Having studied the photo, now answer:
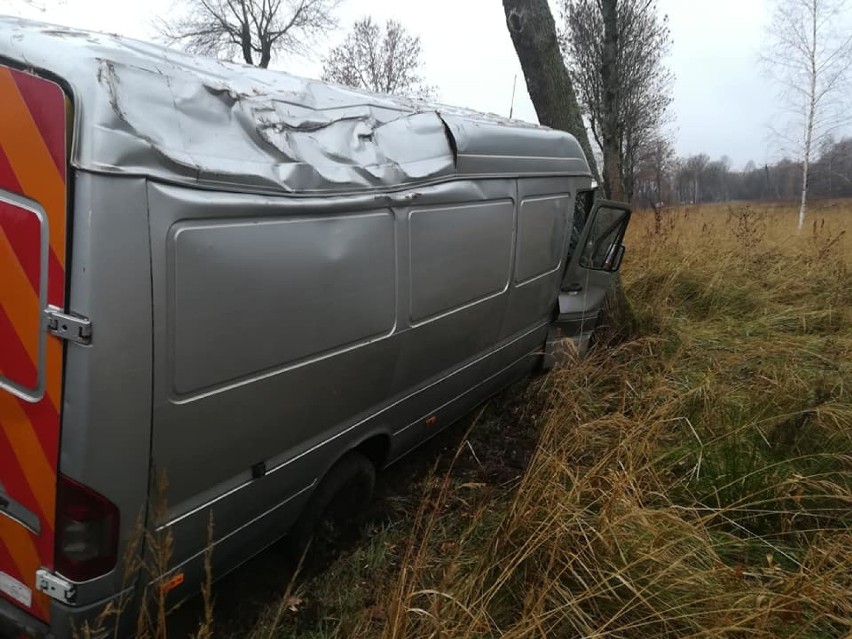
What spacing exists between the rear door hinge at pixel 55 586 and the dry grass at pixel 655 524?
976 millimetres

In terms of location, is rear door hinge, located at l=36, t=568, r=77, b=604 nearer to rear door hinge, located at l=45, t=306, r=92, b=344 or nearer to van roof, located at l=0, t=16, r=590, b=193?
rear door hinge, located at l=45, t=306, r=92, b=344

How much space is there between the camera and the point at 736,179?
46.7 meters

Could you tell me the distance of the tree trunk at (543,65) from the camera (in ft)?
19.1

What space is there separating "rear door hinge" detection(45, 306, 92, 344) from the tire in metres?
1.43

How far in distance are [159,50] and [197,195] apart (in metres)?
0.72

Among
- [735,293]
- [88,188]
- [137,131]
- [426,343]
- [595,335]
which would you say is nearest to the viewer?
[88,188]

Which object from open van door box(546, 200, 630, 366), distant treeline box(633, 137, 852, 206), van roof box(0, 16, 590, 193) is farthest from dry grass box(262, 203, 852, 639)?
distant treeline box(633, 137, 852, 206)

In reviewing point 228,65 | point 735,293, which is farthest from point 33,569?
point 735,293

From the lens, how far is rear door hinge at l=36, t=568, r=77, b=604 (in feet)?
5.66

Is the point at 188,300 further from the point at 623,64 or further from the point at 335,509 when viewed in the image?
the point at 623,64

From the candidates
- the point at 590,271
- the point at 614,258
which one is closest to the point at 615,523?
the point at 590,271

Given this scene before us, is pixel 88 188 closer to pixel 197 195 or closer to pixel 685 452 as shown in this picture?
pixel 197 195

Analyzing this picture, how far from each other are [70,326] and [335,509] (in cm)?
170

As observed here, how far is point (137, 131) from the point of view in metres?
1.63
